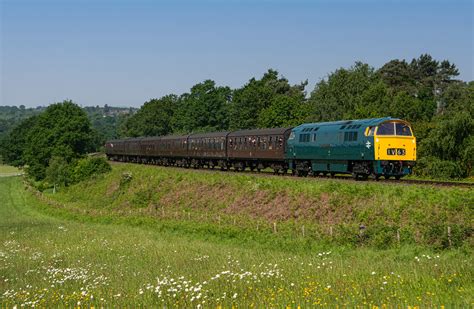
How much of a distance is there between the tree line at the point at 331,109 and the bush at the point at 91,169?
5.57 m

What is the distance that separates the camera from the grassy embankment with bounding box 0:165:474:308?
15273mm

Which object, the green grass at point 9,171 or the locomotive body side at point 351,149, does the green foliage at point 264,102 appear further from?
the green grass at point 9,171

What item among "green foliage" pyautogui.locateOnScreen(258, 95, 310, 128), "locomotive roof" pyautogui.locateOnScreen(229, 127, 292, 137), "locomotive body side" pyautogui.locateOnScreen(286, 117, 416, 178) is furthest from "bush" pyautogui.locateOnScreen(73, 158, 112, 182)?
"locomotive body side" pyautogui.locateOnScreen(286, 117, 416, 178)

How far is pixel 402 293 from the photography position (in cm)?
1410

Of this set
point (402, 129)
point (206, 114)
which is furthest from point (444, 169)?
point (206, 114)

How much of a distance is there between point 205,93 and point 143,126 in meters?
26.3

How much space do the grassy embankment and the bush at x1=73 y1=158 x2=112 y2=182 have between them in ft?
96.7

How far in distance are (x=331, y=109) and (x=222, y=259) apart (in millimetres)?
74120

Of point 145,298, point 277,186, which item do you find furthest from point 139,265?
point 277,186

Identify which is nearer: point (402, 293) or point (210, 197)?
point (402, 293)

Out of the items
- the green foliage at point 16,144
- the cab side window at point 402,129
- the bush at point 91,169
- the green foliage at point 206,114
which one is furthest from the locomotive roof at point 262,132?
the green foliage at point 16,144

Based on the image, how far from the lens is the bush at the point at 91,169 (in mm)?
82125

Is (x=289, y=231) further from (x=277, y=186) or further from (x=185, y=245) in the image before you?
(x=277, y=186)

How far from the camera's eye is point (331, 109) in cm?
9488
